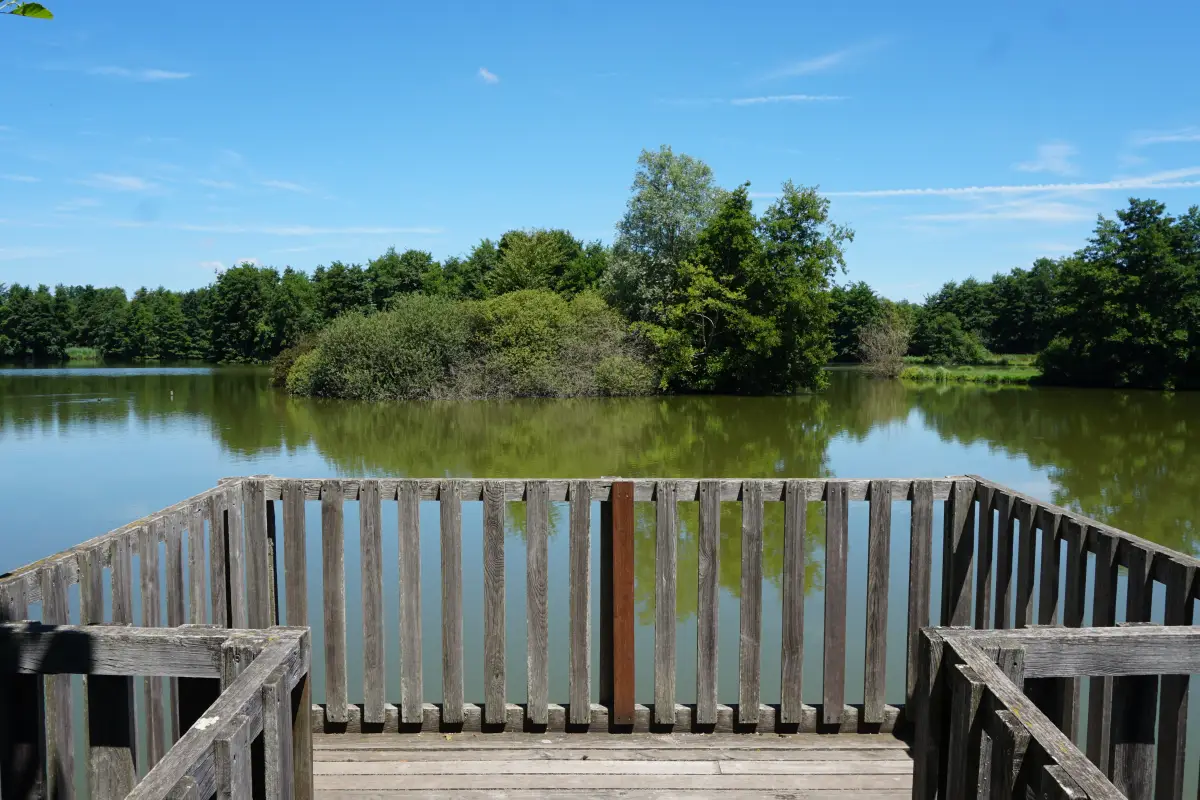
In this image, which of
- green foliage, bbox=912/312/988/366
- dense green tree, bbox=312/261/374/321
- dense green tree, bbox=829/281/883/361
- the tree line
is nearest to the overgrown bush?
the tree line

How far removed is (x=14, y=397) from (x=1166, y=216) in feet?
175

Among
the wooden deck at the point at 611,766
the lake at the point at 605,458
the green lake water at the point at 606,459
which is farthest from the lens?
the lake at the point at 605,458

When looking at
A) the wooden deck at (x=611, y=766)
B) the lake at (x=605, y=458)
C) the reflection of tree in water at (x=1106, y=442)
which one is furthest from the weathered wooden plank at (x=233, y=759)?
the reflection of tree in water at (x=1106, y=442)

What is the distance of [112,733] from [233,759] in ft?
2.42

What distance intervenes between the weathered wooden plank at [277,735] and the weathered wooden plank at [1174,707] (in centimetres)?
219

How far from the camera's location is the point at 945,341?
66.2 m

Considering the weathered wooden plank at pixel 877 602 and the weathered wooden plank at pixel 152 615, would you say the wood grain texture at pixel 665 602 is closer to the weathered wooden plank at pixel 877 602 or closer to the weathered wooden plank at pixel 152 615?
the weathered wooden plank at pixel 877 602

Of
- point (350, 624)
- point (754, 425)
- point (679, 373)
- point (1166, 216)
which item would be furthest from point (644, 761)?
point (1166, 216)

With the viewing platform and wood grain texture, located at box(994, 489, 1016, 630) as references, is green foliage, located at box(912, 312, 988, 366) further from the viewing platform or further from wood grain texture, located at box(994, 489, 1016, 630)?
the viewing platform

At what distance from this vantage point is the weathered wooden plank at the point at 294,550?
412 cm

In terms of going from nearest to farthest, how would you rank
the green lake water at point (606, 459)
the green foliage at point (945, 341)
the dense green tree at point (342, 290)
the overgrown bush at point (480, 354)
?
1. the green lake water at point (606, 459)
2. the overgrown bush at point (480, 354)
3. the green foliage at point (945, 341)
4. the dense green tree at point (342, 290)

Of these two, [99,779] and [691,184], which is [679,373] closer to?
[691,184]

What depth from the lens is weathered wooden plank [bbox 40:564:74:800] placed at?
266cm

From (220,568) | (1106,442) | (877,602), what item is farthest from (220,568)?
(1106,442)
